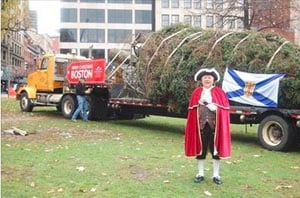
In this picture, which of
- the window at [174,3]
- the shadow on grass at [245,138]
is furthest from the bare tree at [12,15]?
the window at [174,3]

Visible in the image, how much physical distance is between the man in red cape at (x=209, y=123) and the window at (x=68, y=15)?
9844 cm

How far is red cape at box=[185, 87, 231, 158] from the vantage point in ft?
25.1

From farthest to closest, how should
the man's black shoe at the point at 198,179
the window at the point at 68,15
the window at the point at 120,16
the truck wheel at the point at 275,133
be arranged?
the window at the point at 120,16 < the window at the point at 68,15 < the truck wheel at the point at 275,133 < the man's black shoe at the point at 198,179

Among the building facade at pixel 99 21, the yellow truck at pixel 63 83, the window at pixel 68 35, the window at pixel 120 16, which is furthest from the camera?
the window at pixel 120 16

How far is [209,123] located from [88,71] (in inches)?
483

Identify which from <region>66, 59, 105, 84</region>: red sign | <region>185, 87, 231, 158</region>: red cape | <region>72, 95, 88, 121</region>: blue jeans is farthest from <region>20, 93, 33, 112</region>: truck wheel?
<region>185, 87, 231, 158</region>: red cape

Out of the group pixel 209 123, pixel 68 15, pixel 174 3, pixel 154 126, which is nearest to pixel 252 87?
pixel 209 123

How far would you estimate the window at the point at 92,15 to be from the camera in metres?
104

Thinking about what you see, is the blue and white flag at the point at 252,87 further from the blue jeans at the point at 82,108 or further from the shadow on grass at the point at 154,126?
the blue jeans at the point at 82,108

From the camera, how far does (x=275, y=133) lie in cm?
1226

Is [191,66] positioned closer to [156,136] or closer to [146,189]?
[156,136]

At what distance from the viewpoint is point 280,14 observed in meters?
29.3

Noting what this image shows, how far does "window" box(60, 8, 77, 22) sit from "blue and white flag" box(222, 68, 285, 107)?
307 ft

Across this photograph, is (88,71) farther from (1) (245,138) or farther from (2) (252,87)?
(2) (252,87)
